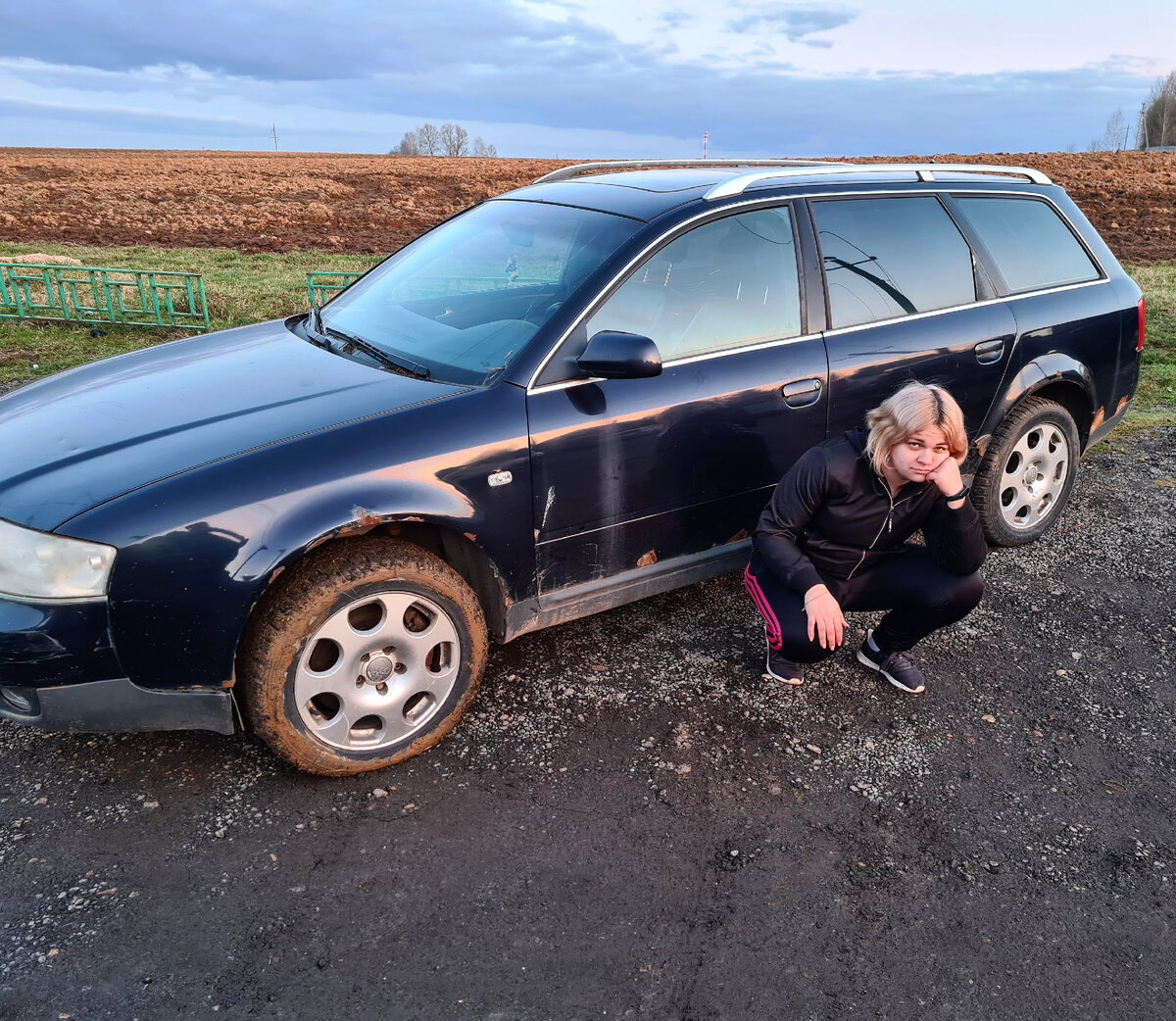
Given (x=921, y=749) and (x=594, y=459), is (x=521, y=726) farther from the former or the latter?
(x=921, y=749)

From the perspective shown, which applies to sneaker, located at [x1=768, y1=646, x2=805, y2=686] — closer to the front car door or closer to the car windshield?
the front car door

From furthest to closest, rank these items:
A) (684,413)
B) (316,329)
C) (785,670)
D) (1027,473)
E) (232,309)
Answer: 1. (232,309)
2. (1027,473)
3. (316,329)
4. (785,670)
5. (684,413)

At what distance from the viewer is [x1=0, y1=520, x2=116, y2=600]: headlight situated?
2367mm

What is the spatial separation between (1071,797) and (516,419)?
2.12 m

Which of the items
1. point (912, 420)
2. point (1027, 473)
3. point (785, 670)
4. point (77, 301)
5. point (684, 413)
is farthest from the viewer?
point (77, 301)

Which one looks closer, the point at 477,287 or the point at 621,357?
the point at 621,357

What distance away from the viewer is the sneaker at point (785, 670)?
3.42 m

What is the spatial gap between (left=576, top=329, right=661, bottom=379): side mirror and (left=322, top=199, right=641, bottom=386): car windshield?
25 centimetres

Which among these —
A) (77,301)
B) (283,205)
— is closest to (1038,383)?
(77,301)

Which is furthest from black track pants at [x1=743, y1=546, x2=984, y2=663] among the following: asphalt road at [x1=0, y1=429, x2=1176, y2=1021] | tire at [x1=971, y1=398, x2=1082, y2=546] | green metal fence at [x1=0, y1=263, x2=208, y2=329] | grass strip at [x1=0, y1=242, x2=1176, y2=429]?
green metal fence at [x1=0, y1=263, x2=208, y2=329]

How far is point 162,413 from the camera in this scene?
9.34 feet

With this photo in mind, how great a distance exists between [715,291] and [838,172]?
97 cm

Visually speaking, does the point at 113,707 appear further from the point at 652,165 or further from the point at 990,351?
the point at 990,351

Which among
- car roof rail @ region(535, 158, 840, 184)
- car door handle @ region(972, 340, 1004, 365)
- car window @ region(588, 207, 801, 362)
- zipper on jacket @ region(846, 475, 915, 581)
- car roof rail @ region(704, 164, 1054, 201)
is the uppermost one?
car roof rail @ region(535, 158, 840, 184)
